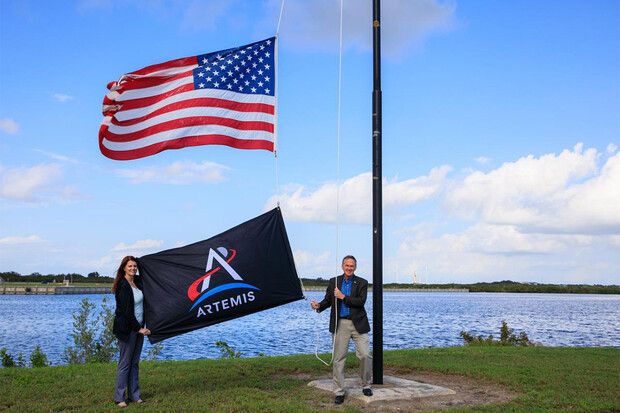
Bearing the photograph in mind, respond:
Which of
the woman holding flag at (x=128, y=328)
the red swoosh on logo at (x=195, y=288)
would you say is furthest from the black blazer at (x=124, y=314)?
the red swoosh on logo at (x=195, y=288)

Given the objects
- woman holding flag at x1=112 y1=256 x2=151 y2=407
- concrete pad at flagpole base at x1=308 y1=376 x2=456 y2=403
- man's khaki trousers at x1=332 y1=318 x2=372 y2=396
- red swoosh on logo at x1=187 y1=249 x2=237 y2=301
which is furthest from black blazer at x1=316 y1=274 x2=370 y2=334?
woman holding flag at x1=112 y1=256 x2=151 y2=407

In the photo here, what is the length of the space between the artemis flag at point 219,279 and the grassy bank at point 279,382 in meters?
1.27

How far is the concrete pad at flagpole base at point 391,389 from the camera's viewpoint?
814 cm

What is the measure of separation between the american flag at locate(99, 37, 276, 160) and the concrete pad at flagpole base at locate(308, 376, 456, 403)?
171 inches

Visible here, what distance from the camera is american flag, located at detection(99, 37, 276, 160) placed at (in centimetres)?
916

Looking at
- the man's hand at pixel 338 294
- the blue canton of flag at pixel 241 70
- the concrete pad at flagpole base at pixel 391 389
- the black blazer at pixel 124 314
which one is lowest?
the concrete pad at flagpole base at pixel 391 389

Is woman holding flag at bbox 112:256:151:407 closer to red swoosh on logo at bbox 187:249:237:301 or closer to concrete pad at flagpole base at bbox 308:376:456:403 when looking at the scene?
red swoosh on logo at bbox 187:249:237:301

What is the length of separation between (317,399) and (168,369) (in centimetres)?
426

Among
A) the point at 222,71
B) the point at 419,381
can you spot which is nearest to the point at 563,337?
the point at 419,381

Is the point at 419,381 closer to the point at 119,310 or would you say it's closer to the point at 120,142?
the point at 119,310

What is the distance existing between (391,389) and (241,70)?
6.20 m

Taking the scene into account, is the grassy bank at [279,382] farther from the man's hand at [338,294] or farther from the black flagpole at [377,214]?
the man's hand at [338,294]

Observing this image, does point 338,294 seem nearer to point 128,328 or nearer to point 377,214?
point 377,214

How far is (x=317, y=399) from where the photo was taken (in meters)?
8.15
